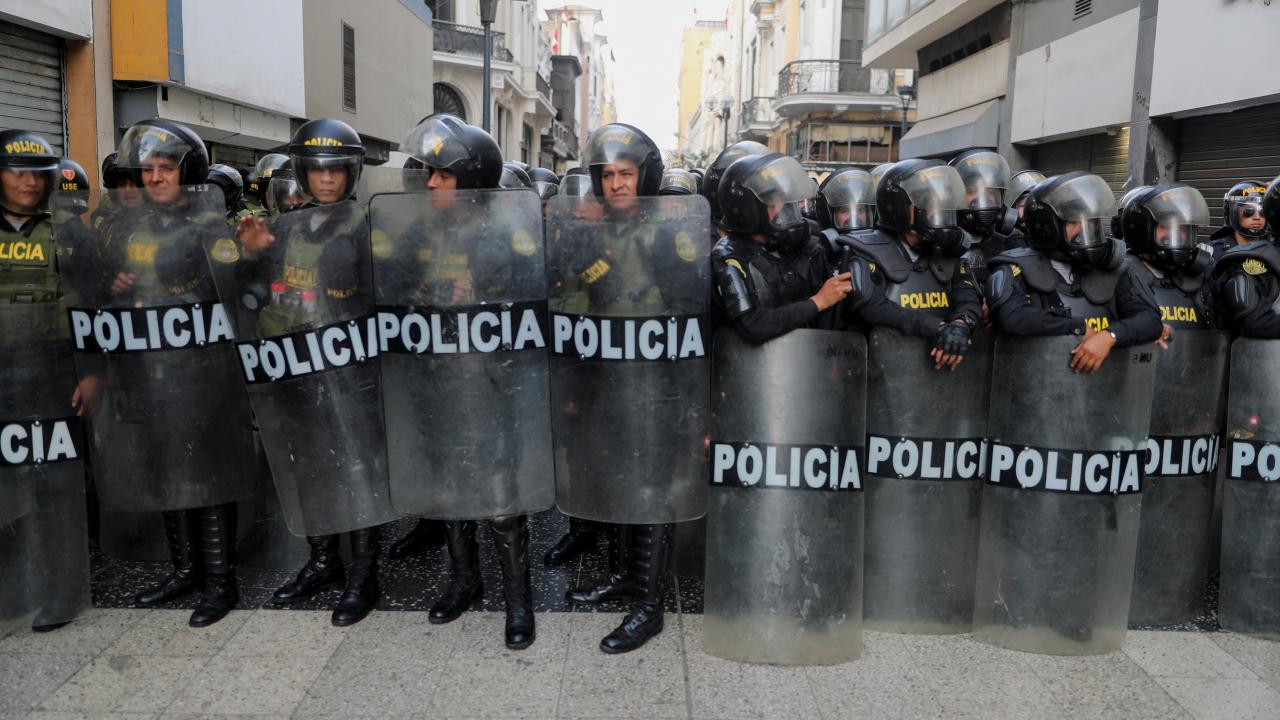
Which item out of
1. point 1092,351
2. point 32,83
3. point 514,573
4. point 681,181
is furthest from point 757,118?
point 514,573

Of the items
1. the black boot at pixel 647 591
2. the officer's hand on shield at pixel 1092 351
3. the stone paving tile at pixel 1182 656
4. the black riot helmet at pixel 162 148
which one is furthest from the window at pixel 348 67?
the stone paving tile at pixel 1182 656

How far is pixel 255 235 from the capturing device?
12.6 ft

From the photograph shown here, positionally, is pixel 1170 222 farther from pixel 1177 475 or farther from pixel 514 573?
pixel 514 573

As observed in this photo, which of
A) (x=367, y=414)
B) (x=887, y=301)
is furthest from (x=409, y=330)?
(x=887, y=301)

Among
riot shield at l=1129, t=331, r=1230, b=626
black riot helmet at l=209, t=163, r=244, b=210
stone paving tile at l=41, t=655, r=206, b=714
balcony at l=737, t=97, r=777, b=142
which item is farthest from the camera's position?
balcony at l=737, t=97, r=777, b=142

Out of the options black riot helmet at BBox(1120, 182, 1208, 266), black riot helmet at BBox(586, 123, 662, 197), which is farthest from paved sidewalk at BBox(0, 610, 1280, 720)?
black riot helmet at BBox(586, 123, 662, 197)

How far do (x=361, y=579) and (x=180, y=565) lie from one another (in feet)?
2.94

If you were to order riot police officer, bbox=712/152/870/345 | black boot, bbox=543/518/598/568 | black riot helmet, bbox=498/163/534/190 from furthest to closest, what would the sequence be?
black riot helmet, bbox=498/163/534/190 → black boot, bbox=543/518/598/568 → riot police officer, bbox=712/152/870/345

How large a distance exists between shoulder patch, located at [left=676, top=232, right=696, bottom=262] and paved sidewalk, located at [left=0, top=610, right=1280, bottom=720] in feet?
5.07

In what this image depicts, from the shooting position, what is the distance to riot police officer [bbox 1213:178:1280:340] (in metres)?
4.02

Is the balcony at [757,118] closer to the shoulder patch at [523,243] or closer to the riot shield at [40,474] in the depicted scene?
the shoulder patch at [523,243]

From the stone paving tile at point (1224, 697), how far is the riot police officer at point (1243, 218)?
2.45m

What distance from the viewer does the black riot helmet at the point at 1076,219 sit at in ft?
12.7

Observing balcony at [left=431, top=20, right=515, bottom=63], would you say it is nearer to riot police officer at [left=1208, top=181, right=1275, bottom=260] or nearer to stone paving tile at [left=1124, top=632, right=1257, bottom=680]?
riot police officer at [left=1208, top=181, right=1275, bottom=260]
